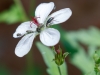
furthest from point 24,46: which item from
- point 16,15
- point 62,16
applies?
point 16,15

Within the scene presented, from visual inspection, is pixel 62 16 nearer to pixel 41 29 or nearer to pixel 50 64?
pixel 41 29

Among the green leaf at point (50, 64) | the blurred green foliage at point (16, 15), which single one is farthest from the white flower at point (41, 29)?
the blurred green foliage at point (16, 15)

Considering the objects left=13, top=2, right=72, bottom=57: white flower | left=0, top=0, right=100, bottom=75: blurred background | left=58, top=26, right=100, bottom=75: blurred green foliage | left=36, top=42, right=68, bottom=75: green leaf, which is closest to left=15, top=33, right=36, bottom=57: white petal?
left=13, top=2, right=72, bottom=57: white flower

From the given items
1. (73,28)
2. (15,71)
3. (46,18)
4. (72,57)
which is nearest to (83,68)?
(72,57)

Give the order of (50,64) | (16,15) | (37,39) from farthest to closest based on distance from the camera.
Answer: (37,39), (16,15), (50,64)

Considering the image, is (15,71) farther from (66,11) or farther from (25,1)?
(66,11)

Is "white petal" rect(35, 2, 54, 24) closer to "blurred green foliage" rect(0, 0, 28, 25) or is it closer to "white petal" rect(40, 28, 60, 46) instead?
"white petal" rect(40, 28, 60, 46)
